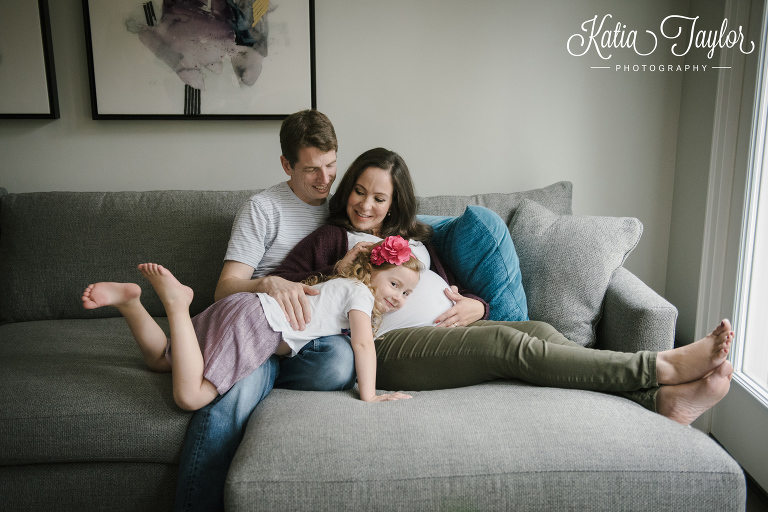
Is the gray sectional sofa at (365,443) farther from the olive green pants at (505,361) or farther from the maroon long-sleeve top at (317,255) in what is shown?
the maroon long-sleeve top at (317,255)

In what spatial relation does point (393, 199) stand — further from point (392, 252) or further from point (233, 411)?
point (233, 411)

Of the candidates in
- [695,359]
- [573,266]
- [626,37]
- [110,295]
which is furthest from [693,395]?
[626,37]

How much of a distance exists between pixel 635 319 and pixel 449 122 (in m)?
1.24

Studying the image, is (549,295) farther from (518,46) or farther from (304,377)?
(518,46)

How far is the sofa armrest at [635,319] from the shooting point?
145 centimetres

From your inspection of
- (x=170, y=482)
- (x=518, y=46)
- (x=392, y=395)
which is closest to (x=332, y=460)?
(x=392, y=395)

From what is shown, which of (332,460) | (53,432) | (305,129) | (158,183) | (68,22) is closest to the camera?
(332,460)

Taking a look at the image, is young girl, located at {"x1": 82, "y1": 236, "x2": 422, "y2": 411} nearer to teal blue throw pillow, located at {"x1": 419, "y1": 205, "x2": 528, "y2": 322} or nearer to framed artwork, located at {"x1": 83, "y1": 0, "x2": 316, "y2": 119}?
teal blue throw pillow, located at {"x1": 419, "y1": 205, "x2": 528, "y2": 322}

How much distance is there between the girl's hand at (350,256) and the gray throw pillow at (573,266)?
0.56 metres

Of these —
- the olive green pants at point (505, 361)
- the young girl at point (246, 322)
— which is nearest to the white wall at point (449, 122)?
the young girl at point (246, 322)

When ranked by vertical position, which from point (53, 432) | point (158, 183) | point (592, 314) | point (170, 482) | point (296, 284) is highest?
point (158, 183)

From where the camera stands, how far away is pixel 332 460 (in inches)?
42.1

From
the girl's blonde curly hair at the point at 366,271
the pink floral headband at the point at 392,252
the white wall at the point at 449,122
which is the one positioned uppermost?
the white wall at the point at 449,122

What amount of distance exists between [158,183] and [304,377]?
1.36 m
